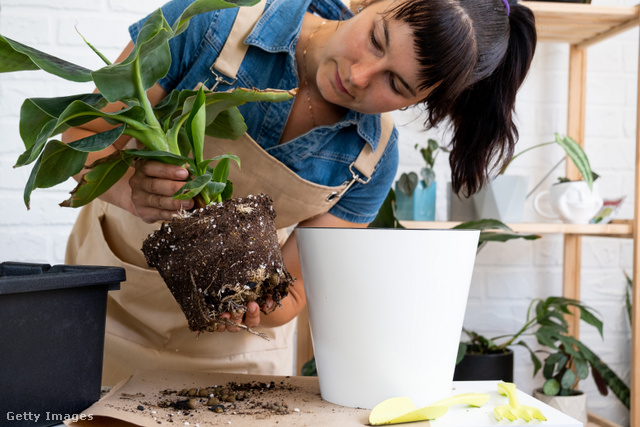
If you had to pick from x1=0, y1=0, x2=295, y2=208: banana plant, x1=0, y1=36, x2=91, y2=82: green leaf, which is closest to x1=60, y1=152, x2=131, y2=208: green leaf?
x1=0, y1=0, x2=295, y2=208: banana plant

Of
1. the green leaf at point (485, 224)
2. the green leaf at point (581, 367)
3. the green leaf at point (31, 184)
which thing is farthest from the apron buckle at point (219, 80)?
the green leaf at point (581, 367)

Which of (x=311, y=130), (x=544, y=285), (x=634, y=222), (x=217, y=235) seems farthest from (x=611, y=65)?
(x=217, y=235)

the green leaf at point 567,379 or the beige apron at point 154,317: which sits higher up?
the beige apron at point 154,317

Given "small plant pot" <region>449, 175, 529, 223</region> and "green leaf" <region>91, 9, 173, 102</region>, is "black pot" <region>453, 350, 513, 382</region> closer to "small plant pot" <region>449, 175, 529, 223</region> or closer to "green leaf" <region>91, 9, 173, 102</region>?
"small plant pot" <region>449, 175, 529, 223</region>

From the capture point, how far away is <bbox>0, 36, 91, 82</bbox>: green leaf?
1.78ft

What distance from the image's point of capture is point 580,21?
5.11ft

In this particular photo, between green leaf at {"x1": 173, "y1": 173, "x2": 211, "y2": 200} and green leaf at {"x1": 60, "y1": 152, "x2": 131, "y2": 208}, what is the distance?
0.31 feet

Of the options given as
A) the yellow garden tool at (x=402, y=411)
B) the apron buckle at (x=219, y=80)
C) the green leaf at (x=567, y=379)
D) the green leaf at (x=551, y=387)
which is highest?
the apron buckle at (x=219, y=80)

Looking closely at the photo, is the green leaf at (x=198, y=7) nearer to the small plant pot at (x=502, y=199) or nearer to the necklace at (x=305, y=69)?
the necklace at (x=305, y=69)

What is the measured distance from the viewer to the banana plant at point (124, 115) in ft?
1.81

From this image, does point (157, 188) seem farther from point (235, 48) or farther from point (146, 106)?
point (235, 48)

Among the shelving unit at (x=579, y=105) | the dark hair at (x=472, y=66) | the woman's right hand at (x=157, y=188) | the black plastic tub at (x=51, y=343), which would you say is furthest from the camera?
the shelving unit at (x=579, y=105)

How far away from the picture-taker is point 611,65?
71.4 inches

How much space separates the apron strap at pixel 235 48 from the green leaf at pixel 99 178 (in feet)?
0.89
